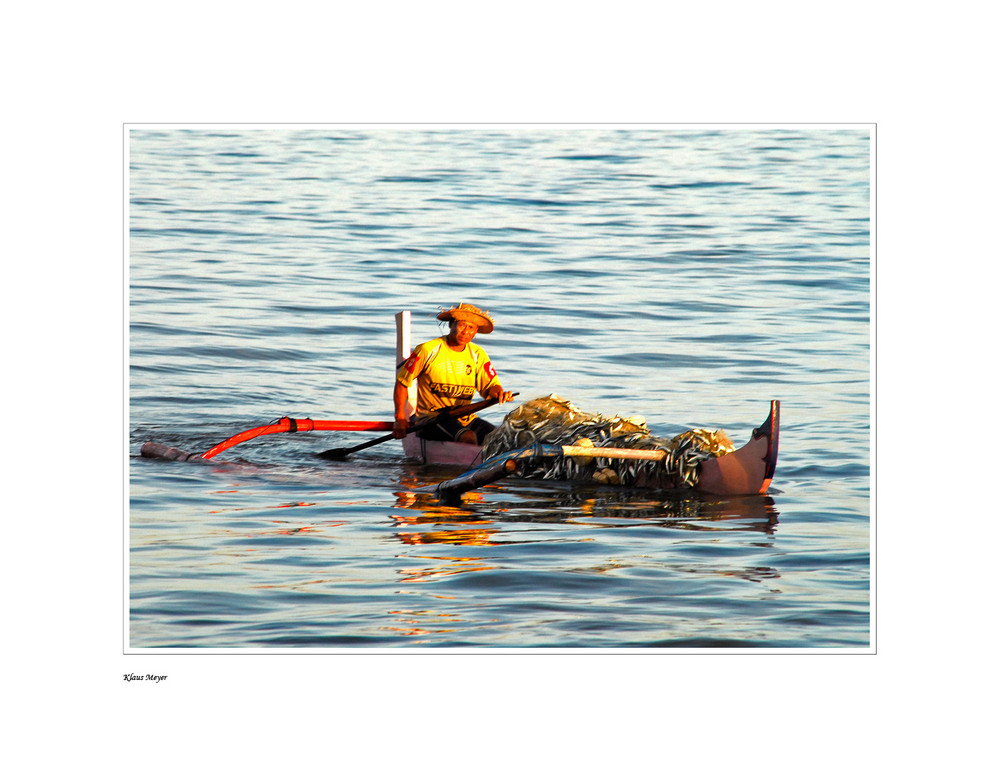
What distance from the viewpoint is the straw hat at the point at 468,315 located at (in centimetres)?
994

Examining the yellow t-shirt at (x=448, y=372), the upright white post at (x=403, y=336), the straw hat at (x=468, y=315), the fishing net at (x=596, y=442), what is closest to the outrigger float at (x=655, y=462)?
the fishing net at (x=596, y=442)

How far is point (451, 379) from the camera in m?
10.2

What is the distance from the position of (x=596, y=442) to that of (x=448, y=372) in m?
1.87

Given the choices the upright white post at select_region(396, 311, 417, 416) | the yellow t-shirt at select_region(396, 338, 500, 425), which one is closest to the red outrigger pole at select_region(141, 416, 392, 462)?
the yellow t-shirt at select_region(396, 338, 500, 425)

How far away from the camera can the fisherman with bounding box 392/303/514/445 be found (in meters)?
10.1

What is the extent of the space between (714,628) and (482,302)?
28.9 ft

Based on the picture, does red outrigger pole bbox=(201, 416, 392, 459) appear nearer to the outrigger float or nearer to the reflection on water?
the outrigger float

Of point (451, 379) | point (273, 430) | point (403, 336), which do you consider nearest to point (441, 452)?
point (451, 379)

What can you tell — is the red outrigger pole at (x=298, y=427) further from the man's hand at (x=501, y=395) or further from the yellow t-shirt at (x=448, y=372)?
the man's hand at (x=501, y=395)

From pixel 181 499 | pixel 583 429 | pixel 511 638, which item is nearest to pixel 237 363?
pixel 181 499

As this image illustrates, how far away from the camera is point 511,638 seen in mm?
6078

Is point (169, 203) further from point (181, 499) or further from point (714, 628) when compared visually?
point (714, 628)

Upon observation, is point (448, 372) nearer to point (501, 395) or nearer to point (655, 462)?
point (501, 395)

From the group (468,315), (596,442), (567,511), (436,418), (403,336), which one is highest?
(468,315)
